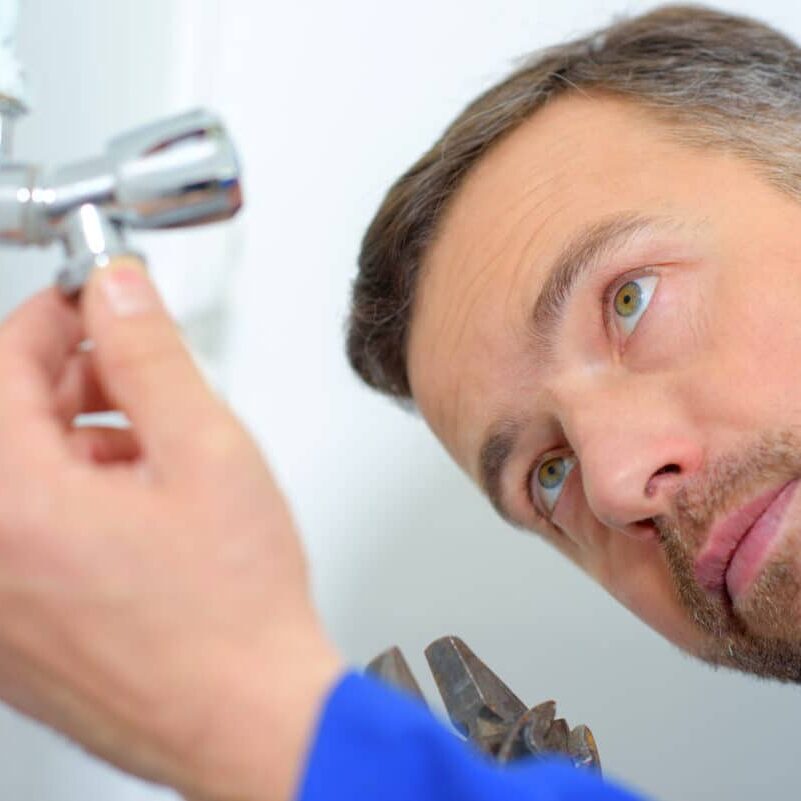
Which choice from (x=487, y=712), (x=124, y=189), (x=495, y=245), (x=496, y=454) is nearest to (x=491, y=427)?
(x=496, y=454)

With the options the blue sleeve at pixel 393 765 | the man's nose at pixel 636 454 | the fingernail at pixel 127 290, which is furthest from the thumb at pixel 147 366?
the man's nose at pixel 636 454

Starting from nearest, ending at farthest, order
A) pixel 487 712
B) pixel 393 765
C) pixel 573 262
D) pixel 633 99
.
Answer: pixel 393 765 → pixel 487 712 → pixel 573 262 → pixel 633 99

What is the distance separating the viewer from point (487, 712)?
0.62 m

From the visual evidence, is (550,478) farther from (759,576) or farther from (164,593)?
(164,593)

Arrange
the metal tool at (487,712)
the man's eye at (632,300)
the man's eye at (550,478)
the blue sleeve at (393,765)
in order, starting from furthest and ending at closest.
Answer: the man's eye at (550,478) → the man's eye at (632,300) → the metal tool at (487,712) → the blue sleeve at (393,765)

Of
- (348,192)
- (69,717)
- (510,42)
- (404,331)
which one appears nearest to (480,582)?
(404,331)

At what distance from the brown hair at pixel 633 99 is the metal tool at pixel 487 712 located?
393 millimetres

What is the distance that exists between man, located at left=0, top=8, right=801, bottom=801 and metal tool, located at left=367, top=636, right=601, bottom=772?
0.46ft

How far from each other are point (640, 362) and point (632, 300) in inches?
1.9

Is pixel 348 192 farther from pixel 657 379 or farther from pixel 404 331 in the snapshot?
pixel 657 379

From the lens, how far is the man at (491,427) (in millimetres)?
347

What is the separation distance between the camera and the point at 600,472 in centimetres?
66

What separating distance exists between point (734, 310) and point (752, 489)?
122 millimetres

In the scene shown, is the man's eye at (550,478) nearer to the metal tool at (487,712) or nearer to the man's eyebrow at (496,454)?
the man's eyebrow at (496,454)
